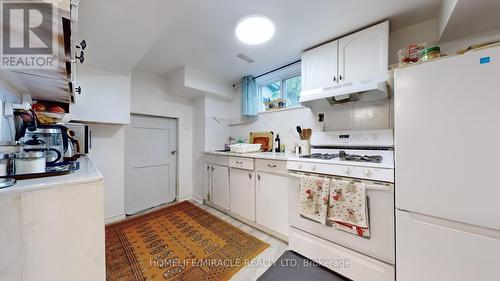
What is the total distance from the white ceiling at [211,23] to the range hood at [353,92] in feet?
1.80

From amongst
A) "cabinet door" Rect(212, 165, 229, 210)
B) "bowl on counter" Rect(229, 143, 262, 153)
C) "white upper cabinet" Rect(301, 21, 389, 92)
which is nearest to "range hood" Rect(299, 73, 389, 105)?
"white upper cabinet" Rect(301, 21, 389, 92)

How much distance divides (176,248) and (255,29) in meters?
2.28

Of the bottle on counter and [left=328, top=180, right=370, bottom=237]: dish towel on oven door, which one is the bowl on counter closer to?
the bottle on counter

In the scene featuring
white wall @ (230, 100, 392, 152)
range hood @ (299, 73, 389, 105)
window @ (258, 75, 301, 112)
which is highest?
window @ (258, 75, 301, 112)

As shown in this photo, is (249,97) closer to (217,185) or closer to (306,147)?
(306,147)

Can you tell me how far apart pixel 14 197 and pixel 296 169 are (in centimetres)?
164

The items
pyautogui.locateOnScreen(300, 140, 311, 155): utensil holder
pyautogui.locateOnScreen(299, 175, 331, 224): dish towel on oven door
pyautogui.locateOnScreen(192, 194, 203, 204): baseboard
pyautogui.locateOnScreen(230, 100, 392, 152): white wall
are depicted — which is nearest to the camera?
pyautogui.locateOnScreen(299, 175, 331, 224): dish towel on oven door

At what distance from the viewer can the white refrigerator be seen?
882 mm

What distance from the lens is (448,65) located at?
3.24ft

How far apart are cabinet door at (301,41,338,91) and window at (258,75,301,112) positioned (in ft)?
1.71

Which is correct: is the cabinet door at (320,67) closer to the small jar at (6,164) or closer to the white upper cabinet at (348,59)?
the white upper cabinet at (348,59)

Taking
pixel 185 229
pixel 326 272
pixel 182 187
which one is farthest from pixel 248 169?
pixel 182 187

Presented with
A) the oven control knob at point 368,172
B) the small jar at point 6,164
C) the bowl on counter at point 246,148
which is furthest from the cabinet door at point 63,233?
the bowl on counter at point 246,148

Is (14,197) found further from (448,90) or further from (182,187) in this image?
(182,187)
